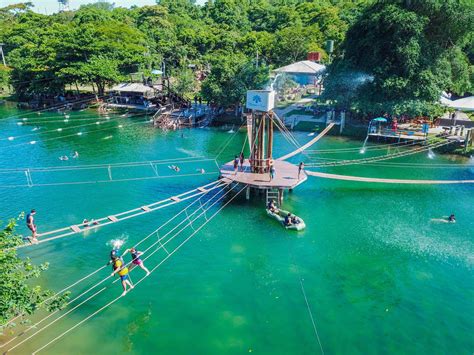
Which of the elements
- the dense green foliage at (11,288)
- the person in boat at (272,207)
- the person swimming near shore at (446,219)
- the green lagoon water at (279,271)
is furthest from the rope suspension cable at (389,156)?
the dense green foliage at (11,288)

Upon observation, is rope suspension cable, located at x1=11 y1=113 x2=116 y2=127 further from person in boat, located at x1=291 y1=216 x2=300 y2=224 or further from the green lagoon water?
person in boat, located at x1=291 y1=216 x2=300 y2=224

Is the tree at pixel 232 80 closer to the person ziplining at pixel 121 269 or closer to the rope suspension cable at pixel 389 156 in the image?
A: the rope suspension cable at pixel 389 156

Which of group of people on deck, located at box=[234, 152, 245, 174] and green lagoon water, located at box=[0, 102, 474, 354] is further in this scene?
group of people on deck, located at box=[234, 152, 245, 174]

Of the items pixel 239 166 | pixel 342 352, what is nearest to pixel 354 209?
pixel 239 166

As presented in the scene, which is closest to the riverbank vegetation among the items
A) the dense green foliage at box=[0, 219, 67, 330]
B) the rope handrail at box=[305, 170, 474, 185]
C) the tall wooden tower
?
the rope handrail at box=[305, 170, 474, 185]

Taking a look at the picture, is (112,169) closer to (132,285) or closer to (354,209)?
(132,285)

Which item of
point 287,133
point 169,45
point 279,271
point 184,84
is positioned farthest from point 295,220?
point 169,45
